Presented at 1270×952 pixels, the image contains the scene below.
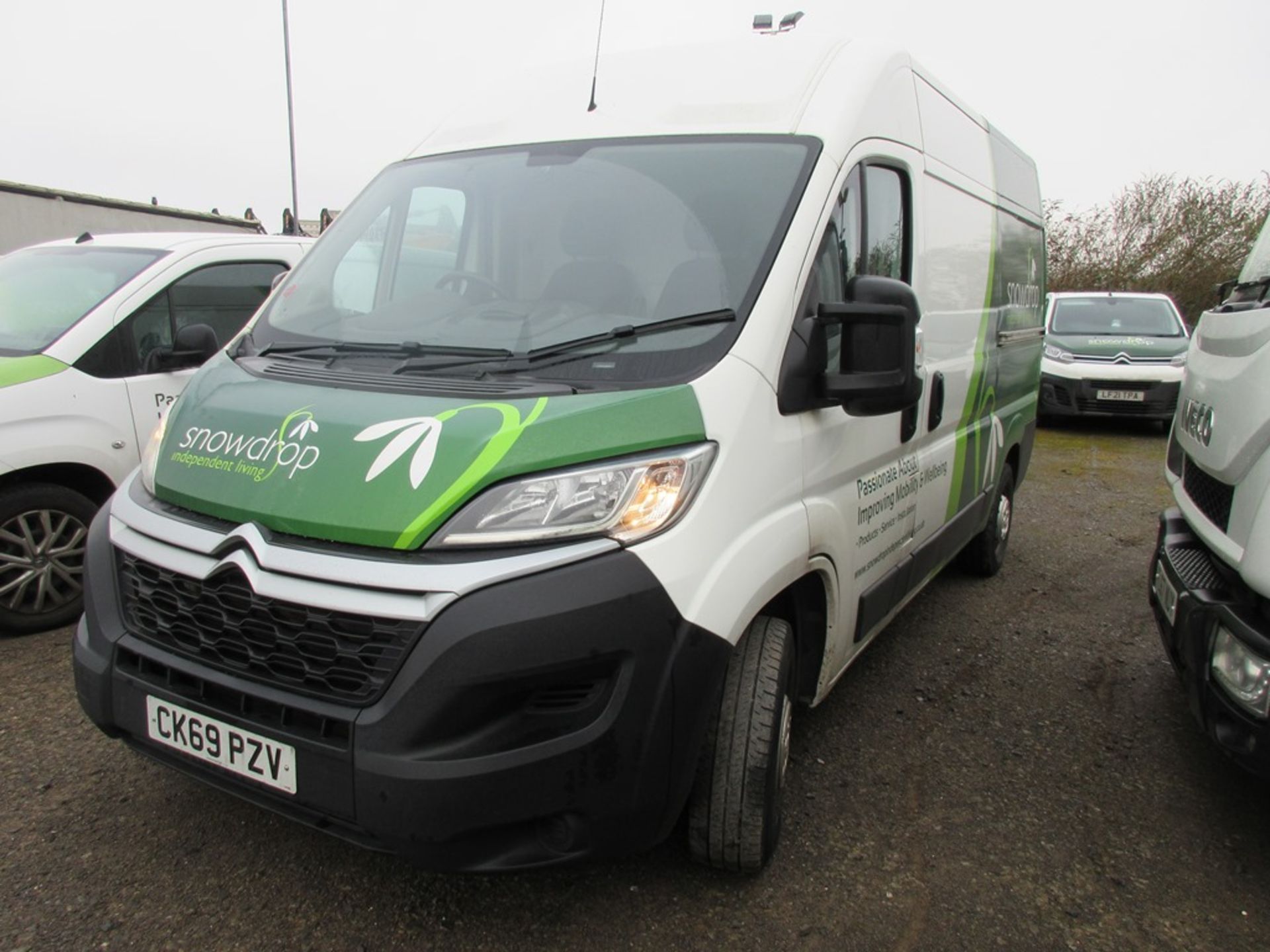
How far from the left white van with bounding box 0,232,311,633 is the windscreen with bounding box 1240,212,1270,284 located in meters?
3.85

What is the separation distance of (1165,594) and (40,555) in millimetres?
4381

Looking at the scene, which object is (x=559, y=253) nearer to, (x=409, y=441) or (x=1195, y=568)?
(x=409, y=441)

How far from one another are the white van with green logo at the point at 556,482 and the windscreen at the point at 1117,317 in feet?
32.0

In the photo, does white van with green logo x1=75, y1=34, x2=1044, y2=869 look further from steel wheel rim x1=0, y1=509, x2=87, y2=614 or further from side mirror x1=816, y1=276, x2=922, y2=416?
steel wheel rim x1=0, y1=509, x2=87, y2=614

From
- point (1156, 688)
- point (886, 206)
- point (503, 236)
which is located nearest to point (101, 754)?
point (503, 236)

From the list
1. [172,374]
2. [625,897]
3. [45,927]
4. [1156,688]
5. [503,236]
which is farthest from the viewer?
[172,374]

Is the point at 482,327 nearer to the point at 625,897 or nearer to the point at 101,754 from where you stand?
the point at 625,897

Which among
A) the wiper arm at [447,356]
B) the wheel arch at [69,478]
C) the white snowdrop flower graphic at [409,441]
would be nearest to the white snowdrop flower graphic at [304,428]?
the white snowdrop flower graphic at [409,441]

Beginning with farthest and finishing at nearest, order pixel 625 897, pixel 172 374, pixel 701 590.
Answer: pixel 172 374 < pixel 625 897 < pixel 701 590

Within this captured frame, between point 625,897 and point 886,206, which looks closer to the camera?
point 625,897

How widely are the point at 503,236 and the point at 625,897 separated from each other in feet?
6.24

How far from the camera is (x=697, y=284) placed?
2.46m

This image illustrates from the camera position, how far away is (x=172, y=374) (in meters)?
4.43

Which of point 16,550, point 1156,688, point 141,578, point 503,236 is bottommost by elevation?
point 1156,688
